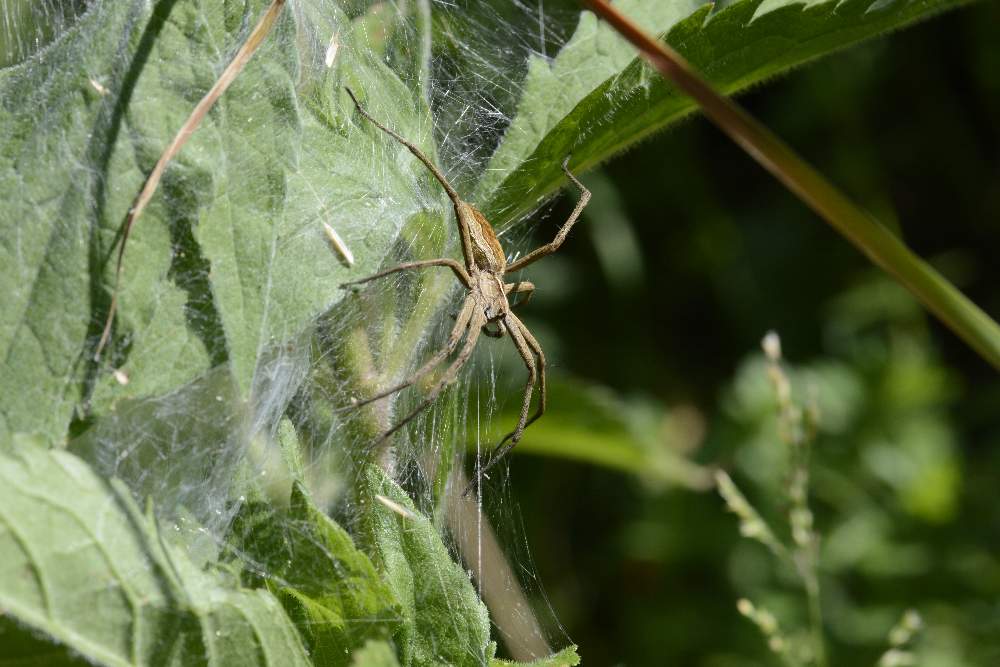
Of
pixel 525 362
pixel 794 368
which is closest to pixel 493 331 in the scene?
pixel 525 362

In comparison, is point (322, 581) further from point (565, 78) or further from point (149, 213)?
point (565, 78)

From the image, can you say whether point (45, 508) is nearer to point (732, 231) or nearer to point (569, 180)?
point (569, 180)

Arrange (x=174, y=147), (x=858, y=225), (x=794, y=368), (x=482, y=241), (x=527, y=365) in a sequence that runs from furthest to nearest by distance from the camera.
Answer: (x=794, y=368) < (x=527, y=365) < (x=482, y=241) < (x=858, y=225) < (x=174, y=147)

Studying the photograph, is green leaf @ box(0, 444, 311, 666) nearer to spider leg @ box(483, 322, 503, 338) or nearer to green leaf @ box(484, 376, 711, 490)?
spider leg @ box(483, 322, 503, 338)

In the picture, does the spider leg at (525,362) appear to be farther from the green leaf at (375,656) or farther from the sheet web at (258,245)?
the green leaf at (375,656)

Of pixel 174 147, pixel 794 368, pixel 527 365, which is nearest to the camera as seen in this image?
pixel 174 147

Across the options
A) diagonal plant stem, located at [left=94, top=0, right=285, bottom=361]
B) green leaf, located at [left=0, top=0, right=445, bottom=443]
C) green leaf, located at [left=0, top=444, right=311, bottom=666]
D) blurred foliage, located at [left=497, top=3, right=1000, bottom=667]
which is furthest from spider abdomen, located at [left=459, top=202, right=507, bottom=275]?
blurred foliage, located at [left=497, top=3, right=1000, bottom=667]

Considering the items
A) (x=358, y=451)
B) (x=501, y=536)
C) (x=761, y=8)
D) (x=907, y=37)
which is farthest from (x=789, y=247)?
(x=358, y=451)
